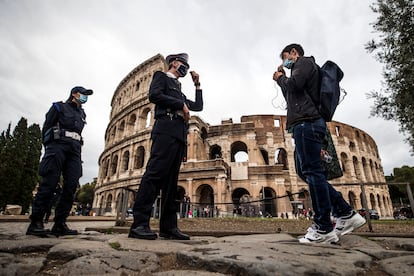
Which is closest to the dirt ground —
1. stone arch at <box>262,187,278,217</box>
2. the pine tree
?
stone arch at <box>262,187,278,217</box>

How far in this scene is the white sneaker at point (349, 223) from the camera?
2541mm

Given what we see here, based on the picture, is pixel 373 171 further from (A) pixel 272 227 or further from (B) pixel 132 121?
(A) pixel 272 227

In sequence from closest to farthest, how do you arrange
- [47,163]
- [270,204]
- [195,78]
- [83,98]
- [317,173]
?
[317,173], [47,163], [195,78], [83,98], [270,204]

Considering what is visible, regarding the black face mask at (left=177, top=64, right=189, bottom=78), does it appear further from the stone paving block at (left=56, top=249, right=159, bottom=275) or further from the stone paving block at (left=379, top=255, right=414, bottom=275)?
the stone paving block at (left=379, top=255, right=414, bottom=275)

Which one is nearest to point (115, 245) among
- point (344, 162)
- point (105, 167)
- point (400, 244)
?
point (400, 244)

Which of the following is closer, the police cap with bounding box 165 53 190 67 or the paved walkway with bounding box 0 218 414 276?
the paved walkway with bounding box 0 218 414 276

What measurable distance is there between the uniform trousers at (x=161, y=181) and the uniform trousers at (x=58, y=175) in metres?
1.38

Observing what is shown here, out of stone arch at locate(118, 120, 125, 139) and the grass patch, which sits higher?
stone arch at locate(118, 120, 125, 139)

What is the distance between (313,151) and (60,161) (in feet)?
10.6

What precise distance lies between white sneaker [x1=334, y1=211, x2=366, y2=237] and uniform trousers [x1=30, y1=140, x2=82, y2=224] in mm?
3477

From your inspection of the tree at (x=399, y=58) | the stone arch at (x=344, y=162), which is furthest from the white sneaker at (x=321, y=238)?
the stone arch at (x=344, y=162)

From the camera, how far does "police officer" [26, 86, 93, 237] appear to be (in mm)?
2893

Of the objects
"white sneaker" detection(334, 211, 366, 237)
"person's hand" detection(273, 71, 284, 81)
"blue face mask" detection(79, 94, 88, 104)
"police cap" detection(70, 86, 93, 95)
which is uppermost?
"police cap" detection(70, 86, 93, 95)

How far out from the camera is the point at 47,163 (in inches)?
119
